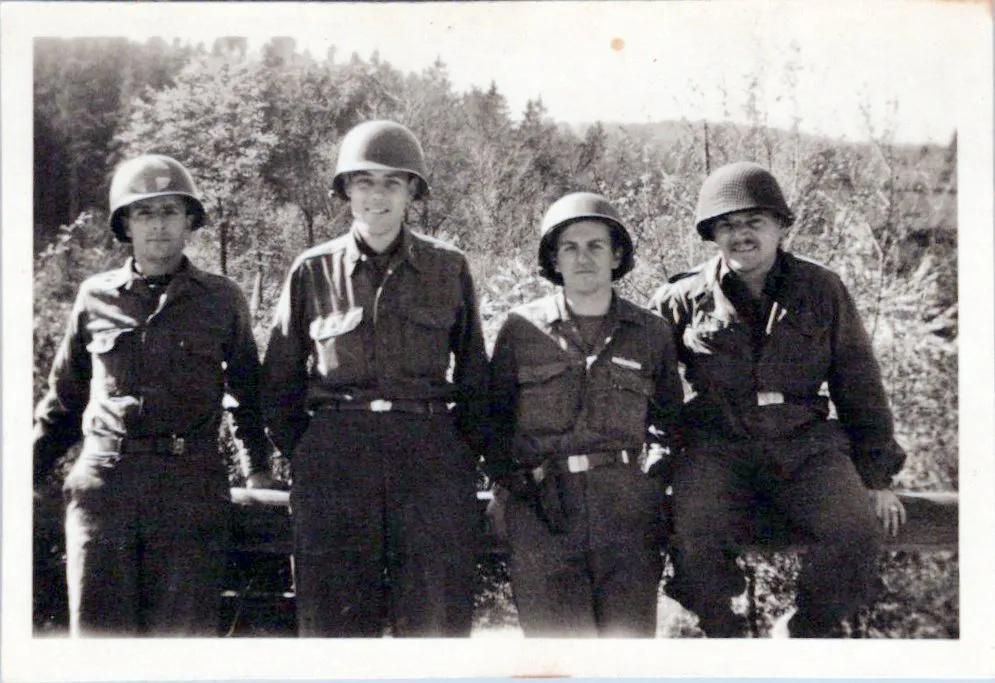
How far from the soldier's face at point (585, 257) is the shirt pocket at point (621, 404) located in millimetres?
365

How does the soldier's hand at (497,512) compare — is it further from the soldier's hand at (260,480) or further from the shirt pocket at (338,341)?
the soldier's hand at (260,480)

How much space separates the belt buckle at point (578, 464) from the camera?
372 cm

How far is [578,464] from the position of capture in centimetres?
373

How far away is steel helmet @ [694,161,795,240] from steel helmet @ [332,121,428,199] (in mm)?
1375

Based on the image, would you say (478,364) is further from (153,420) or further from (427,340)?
(153,420)

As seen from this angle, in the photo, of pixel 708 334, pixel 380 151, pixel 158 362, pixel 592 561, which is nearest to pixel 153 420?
pixel 158 362

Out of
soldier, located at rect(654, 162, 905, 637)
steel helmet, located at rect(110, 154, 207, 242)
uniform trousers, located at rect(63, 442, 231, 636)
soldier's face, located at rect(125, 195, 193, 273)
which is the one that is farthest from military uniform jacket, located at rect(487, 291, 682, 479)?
steel helmet, located at rect(110, 154, 207, 242)

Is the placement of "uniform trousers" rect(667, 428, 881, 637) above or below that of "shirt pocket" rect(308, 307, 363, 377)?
below

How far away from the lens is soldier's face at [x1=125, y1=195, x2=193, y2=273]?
13.0 feet

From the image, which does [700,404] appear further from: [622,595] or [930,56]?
[930,56]

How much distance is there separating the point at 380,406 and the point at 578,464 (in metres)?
0.87

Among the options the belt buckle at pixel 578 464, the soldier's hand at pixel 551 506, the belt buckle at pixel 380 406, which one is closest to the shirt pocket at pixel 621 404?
the belt buckle at pixel 578 464

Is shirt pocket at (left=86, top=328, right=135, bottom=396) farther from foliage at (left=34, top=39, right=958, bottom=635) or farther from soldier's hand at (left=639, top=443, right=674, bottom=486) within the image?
soldier's hand at (left=639, top=443, right=674, bottom=486)

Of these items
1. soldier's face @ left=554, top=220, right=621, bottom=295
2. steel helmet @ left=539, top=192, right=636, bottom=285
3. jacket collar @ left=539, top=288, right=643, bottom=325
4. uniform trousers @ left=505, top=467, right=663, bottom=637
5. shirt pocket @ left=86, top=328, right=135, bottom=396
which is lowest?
uniform trousers @ left=505, top=467, right=663, bottom=637
